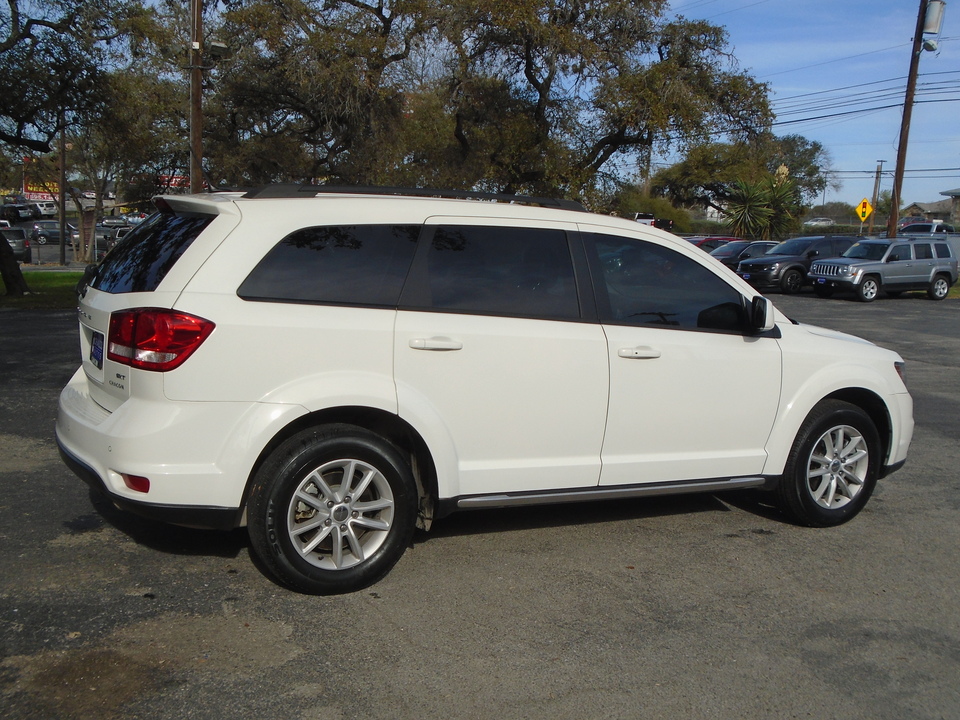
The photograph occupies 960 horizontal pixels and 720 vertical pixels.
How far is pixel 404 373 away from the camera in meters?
4.33

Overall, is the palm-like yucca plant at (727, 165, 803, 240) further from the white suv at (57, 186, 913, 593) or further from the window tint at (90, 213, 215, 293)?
the window tint at (90, 213, 215, 293)

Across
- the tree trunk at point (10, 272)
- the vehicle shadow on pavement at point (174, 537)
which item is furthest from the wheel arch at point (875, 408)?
the tree trunk at point (10, 272)

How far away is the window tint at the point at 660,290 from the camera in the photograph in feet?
16.2

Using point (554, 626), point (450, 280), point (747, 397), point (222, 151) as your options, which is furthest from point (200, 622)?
point (222, 151)

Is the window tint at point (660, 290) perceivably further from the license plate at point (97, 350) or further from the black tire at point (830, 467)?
the license plate at point (97, 350)

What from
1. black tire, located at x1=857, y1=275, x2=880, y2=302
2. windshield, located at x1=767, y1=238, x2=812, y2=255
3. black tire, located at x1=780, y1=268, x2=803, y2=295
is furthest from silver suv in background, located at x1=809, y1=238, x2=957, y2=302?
windshield, located at x1=767, y1=238, x2=812, y2=255

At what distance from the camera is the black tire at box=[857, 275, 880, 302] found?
2531cm

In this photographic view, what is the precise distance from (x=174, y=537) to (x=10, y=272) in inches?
589

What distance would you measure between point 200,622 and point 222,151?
958 inches

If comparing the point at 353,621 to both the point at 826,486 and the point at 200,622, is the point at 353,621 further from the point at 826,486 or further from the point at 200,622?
the point at 826,486

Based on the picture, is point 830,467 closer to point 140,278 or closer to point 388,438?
point 388,438

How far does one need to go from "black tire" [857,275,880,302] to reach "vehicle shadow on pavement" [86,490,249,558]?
77.3 feet

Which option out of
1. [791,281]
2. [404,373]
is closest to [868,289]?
[791,281]

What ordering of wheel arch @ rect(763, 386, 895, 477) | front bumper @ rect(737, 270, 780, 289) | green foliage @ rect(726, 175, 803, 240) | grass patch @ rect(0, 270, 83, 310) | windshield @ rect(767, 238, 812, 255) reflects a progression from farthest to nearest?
1. green foliage @ rect(726, 175, 803, 240)
2. windshield @ rect(767, 238, 812, 255)
3. front bumper @ rect(737, 270, 780, 289)
4. grass patch @ rect(0, 270, 83, 310)
5. wheel arch @ rect(763, 386, 895, 477)
